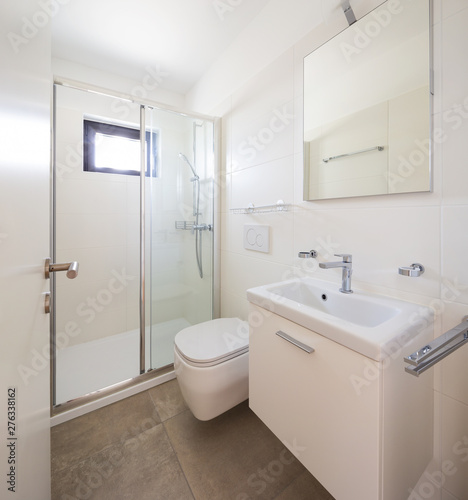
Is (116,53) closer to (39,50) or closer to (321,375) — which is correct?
(39,50)

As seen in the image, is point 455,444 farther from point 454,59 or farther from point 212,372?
point 454,59

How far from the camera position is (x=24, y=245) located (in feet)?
1.92

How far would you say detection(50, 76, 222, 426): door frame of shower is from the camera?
1.41 meters

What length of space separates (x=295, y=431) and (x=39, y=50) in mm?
1515

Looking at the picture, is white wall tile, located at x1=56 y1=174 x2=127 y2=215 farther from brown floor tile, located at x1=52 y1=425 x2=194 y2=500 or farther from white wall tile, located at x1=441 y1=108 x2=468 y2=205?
white wall tile, located at x1=441 y1=108 x2=468 y2=205

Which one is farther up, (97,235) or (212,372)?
(97,235)

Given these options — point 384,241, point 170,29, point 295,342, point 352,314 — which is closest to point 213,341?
point 295,342

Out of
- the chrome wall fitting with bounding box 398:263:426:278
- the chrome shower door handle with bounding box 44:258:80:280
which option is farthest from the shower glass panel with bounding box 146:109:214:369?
the chrome wall fitting with bounding box 398:263:426:278

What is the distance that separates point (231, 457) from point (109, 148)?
8.32 ft

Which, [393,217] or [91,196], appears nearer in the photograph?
[393,217]

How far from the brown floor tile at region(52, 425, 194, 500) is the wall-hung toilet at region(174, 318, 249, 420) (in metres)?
0.25

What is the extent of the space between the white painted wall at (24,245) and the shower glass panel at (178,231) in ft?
3.23

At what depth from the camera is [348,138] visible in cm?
107

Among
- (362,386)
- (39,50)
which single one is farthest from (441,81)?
(39,50)
